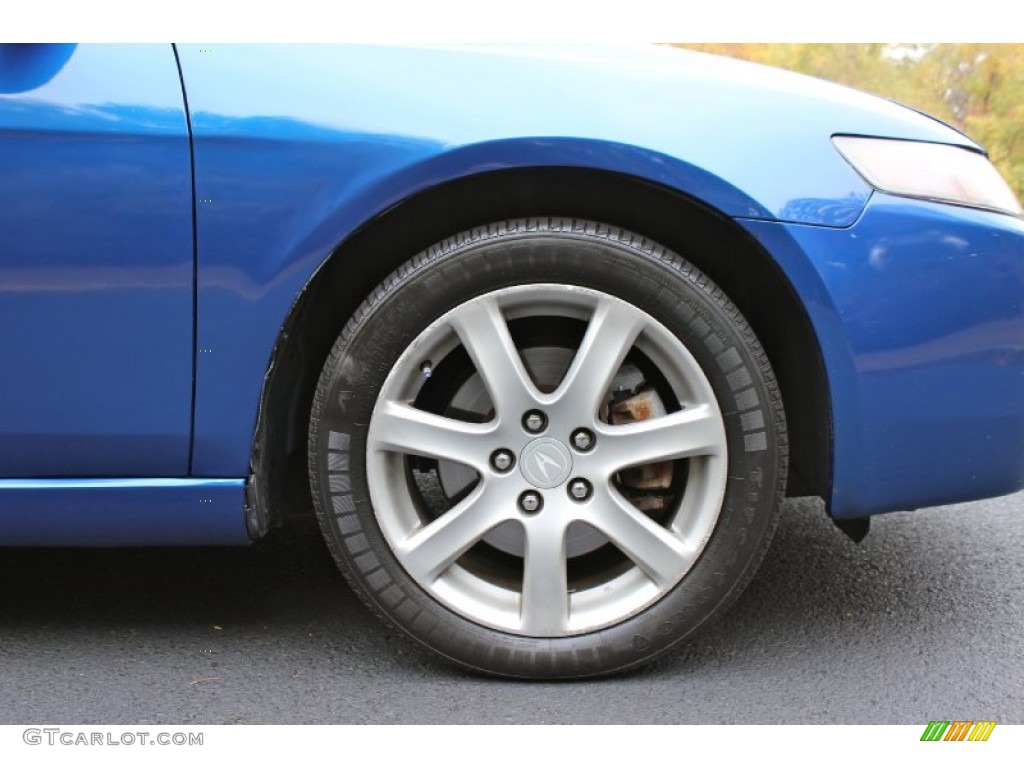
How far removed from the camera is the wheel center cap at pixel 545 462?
1882mm

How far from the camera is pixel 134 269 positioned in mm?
1782

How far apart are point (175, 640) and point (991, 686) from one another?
5.45ft

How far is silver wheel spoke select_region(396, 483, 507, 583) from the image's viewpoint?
1.91 meters

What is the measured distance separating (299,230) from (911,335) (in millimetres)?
1102

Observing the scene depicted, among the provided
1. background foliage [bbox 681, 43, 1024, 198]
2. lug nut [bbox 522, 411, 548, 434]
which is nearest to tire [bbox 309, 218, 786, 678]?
lug nut [bbox 522, 411, 548, 434]

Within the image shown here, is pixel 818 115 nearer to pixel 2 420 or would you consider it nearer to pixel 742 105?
pixel 742 105

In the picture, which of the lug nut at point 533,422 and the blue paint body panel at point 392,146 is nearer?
the blue paint body panel at point 392,146

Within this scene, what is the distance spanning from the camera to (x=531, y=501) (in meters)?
1.90

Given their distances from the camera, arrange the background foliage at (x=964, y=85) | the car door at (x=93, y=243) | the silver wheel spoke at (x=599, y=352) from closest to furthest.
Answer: the car door at (x=93, y=243) → the silver wheel spoke at (x=599, y=352) → the background foliage at (x=964, y=85)

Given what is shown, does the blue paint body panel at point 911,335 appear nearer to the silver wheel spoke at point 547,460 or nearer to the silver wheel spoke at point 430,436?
the silver wheel spoke at point 547,460

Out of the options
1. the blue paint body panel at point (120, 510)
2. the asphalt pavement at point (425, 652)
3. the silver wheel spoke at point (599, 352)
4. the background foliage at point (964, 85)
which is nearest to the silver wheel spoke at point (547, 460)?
the silver wheel spoke at point (599, 352)

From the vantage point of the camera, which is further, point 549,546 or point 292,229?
point 549,546

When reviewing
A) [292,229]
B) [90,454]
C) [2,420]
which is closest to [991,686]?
[292,229]
